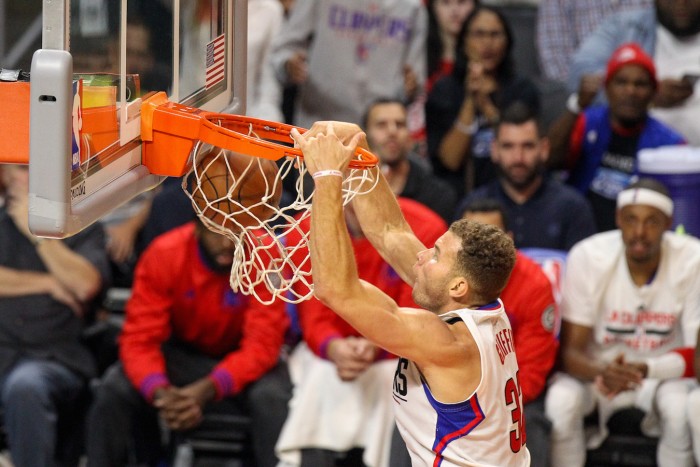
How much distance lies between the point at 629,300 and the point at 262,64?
8.93ft

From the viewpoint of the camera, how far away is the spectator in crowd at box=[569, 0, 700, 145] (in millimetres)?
6852

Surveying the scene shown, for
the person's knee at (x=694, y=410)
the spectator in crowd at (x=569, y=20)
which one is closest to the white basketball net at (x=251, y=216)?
the person's knee at (x=694, y=410)

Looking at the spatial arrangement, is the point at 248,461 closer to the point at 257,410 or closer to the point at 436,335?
the point at 257,410

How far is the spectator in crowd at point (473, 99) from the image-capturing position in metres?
6.88

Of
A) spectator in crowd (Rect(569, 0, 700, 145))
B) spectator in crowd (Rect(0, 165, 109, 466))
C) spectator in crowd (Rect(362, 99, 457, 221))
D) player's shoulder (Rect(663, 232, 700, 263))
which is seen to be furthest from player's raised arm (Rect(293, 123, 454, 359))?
spectator in crowd (Rect(569, 0, 700, 145))

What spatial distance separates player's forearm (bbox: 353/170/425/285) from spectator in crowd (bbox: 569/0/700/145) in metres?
3.19

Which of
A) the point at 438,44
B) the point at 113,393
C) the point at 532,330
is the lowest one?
the point at 113,393

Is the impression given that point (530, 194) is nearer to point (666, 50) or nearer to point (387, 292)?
point (387, 292)

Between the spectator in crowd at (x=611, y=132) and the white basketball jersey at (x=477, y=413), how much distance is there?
121 inches

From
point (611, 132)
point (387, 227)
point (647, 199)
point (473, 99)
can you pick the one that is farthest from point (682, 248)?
point (387, 227)

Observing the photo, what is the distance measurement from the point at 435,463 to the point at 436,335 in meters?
0.44

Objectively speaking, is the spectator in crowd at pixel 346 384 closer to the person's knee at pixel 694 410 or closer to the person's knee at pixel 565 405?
the person's knee at pixel 565 405

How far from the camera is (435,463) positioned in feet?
12.1

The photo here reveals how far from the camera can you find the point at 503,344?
12.3 ft
